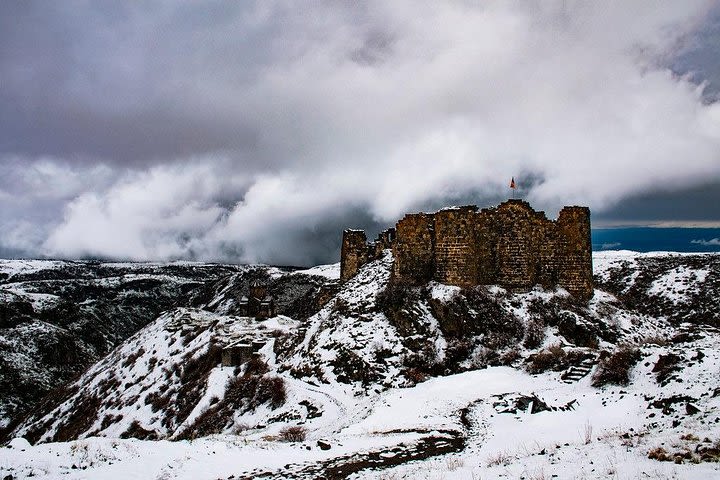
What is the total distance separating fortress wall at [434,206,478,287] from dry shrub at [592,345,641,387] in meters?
11.8

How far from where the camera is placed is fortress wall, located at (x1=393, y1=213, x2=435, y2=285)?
30.3 meters

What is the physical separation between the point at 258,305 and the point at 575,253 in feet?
114

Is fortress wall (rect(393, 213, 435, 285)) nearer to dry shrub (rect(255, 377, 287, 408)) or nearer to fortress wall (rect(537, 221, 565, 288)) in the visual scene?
fortress wall (rect(537, 221, 565, 288))

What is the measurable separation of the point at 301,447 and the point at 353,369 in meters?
11.8

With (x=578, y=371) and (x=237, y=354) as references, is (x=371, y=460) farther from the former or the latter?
(x=237, y=354)

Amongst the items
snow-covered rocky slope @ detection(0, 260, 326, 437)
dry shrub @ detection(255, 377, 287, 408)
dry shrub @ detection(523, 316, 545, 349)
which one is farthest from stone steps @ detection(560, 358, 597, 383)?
snow-covered rocky slope @ detection(0, 260, 326, 437)

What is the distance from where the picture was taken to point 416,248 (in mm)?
30375

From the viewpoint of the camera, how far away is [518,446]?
12.4 m

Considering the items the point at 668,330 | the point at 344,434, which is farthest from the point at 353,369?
the point at 668,330

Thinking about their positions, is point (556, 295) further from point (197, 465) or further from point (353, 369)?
point (197, 465)

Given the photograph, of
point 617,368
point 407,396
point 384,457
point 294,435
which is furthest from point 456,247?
point 384,457

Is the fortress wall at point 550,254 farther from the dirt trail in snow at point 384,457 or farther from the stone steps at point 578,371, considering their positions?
the dirt trail in snow at point 384,457

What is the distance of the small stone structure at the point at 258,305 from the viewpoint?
48625mm

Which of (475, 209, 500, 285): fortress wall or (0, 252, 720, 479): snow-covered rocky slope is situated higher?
(475, 209, 500, 285): fortress wall
